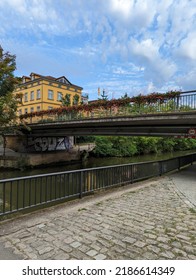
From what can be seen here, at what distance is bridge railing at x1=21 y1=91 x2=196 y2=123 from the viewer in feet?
38.6

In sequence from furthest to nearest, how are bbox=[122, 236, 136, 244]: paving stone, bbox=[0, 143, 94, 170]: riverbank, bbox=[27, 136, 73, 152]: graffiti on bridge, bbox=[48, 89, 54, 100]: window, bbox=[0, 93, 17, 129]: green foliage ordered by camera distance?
bbox=[48, 89, 54, 100]: window
bbox=[27, 136, 73, 152]: graffiti on bridge
bbox=[0, 143, 94, 170]: riverbank
bbox=[0, 93, 17, 129]: green foliage
bbox=[122, 236, 136, 244]: paving stone

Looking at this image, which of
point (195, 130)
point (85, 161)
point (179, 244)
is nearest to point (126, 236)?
point (179, 244)

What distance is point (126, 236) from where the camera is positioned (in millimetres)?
3736

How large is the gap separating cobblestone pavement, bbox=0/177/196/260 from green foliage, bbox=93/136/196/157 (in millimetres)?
24935

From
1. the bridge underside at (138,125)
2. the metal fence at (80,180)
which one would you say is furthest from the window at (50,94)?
the metal fence at (80,180)

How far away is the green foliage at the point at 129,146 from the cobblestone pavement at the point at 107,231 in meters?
24.9

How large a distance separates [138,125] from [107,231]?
1220 centimetres

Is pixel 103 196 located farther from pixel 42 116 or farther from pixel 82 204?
pixel 42 116

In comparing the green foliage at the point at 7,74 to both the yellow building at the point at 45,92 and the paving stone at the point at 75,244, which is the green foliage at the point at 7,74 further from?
the yellow building at the point at 45,92

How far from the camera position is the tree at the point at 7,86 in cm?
1806

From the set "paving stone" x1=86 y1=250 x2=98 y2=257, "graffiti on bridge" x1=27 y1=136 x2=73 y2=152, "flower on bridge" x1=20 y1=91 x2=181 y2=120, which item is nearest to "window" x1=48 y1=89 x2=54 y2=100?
"graffiti on bridge" x1=27 y1=136 x2=73 y2=152

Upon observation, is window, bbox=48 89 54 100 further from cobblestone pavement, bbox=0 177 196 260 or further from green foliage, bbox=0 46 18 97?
cobblestone pavement, bbox=0 177 196 260

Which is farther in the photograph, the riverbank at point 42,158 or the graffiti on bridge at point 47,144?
the graffiti on bridge at point 47,144

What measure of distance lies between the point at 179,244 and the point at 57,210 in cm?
294
